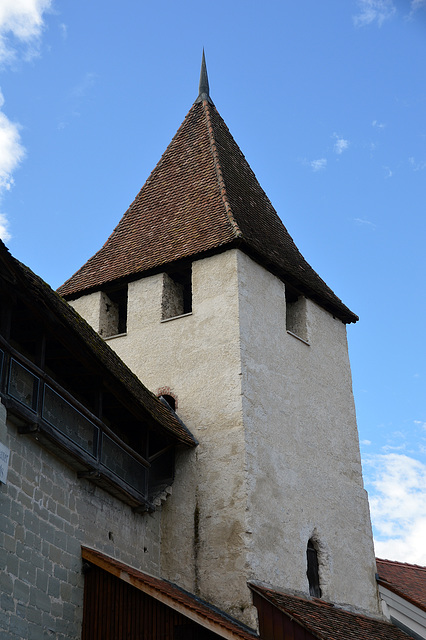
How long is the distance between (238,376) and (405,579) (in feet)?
22.0

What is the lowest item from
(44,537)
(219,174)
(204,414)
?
(44,537)

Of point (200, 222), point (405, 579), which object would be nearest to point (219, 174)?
point (200, 222)

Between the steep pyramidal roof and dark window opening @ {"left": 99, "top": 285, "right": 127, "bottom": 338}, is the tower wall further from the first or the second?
the steep pyramidal roof

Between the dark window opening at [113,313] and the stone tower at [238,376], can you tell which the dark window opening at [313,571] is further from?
the dark window opening at [113,313]

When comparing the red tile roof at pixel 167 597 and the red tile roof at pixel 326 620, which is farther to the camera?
the red tile roof at pixel 326 620

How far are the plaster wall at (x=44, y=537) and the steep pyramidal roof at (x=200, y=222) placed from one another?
5.99m

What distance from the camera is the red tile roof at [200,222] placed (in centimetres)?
1648

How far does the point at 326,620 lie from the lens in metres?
12.7

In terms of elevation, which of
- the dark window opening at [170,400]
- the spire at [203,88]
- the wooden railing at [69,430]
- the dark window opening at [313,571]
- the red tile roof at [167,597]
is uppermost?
the spire at [203,88]

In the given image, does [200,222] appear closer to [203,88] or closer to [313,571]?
[203,88]

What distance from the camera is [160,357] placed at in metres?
15.9

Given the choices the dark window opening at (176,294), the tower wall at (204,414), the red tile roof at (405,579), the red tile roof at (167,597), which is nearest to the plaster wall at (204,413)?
the tower wall at (204,414)

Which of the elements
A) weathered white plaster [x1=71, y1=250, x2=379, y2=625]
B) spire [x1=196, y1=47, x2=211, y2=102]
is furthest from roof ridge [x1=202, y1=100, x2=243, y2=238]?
weathered white plaster [x1=71, y1=250, x2=379, y2=625]

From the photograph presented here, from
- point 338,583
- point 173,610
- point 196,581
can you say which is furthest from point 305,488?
point 173,610
